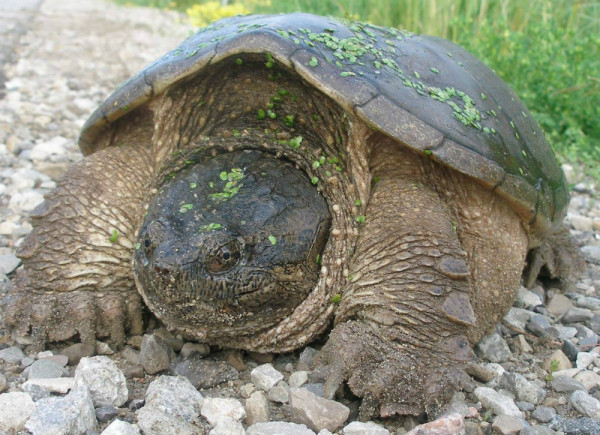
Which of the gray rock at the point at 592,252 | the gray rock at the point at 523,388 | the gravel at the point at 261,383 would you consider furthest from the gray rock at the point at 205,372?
the gray rock at the point at 592,252

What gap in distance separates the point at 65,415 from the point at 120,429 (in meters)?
0.18

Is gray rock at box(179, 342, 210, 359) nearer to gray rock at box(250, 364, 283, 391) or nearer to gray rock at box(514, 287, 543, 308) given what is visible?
gray rock at box(250, 364, 283, 391)

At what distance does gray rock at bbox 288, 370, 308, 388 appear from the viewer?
230 centimetres

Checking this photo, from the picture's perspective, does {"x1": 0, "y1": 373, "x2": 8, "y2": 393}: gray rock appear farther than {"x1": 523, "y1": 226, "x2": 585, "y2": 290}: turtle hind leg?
No

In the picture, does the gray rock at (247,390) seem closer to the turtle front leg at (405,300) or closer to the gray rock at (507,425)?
the turtle front leg at (405,300)

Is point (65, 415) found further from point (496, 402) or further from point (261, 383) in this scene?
point (496, 402)

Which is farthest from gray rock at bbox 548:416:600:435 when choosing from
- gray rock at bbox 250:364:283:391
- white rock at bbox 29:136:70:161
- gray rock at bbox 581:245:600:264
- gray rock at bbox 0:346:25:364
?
white rock at bbox 29:136:70:161

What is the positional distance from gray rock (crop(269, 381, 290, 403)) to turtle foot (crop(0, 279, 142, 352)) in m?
0.74

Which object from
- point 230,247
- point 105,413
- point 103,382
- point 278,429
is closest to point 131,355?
point 103,382

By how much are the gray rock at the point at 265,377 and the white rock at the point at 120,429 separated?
1.73ft

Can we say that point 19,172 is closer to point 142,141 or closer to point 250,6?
point 142,141

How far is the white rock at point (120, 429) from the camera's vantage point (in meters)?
1.85

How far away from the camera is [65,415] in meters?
1.88

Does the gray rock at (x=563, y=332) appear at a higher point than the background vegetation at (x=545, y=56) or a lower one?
lower
